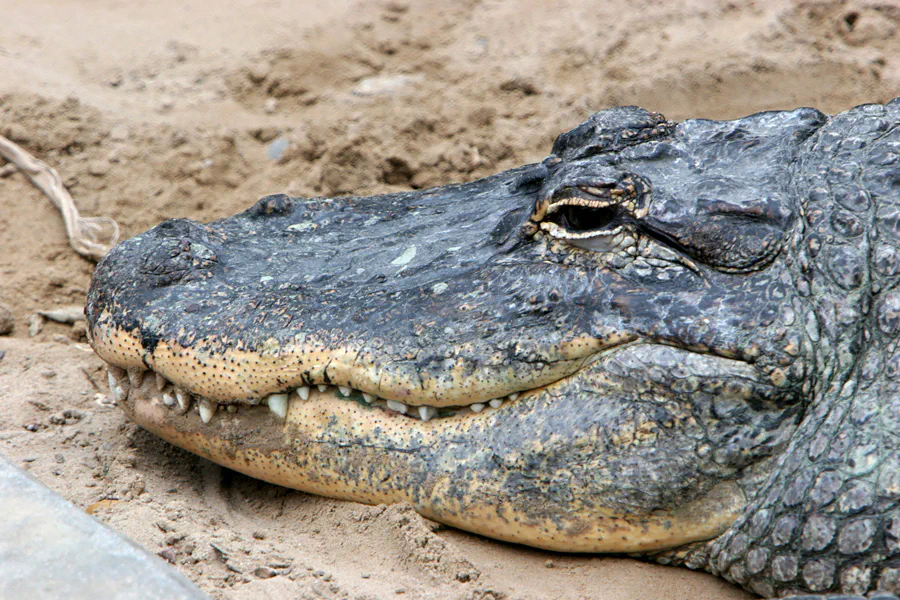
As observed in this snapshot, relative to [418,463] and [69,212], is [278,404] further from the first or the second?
[69,212]

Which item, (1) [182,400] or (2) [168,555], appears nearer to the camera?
(2) [168,555]

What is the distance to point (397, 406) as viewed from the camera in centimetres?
257

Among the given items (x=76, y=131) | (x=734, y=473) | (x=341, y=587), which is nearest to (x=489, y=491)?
(x=341, y=587)

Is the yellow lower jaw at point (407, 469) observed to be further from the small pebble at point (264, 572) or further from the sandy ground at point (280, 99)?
the small pebble at point (264, 572)

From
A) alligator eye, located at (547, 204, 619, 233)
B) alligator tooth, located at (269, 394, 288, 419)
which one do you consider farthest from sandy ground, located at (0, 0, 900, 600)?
alligator eye, located at (547, 204, 619, 233)

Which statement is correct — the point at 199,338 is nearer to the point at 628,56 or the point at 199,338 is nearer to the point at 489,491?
the point at 489,491

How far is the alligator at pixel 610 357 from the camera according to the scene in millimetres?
2287

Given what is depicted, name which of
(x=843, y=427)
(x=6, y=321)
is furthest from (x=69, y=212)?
(x=843, y=427)

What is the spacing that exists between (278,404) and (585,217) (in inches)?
39.3

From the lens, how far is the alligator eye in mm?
2543

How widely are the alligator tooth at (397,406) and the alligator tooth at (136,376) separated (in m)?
0.75

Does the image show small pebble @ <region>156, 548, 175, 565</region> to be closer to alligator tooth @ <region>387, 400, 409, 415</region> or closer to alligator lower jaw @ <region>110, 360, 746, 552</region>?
alligator lower jaw @ <region>110, 360, 746, 552</region>

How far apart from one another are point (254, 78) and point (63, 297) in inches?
76.7

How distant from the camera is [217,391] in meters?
2.59
